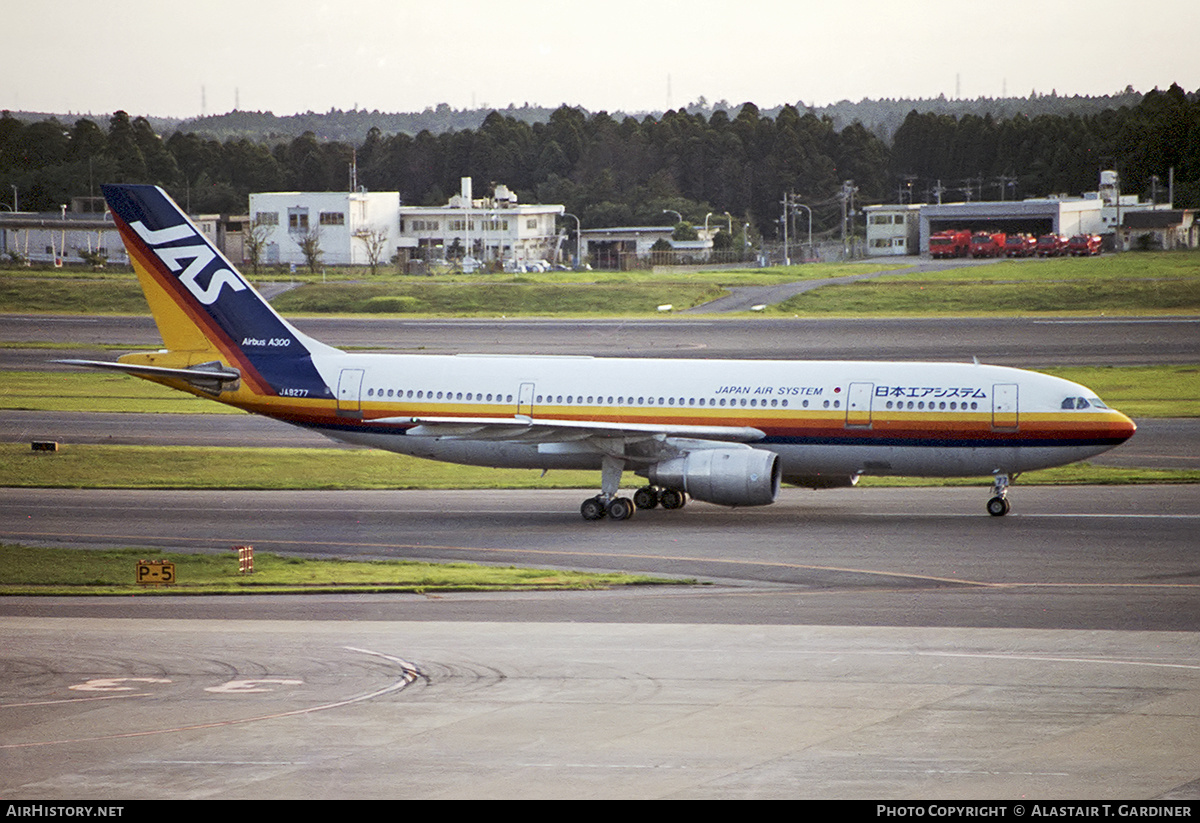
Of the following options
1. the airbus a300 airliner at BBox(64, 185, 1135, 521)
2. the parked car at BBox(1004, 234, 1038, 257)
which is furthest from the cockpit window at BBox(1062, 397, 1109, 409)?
the parked car at BBox(1004, 234, 1038, 257)

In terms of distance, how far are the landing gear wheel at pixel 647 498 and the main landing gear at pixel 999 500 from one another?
9.87 meters

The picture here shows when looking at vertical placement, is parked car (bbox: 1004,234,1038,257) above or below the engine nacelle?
above

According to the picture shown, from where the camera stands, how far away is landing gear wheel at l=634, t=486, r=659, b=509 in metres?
43.4

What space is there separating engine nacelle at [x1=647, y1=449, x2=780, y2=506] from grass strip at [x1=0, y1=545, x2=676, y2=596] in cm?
763

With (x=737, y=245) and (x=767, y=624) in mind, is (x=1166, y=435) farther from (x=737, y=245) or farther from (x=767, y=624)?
(x=737, y=245)

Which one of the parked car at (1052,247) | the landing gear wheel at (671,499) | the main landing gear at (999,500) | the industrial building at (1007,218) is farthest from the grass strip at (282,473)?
the industrial building at (1007,218)

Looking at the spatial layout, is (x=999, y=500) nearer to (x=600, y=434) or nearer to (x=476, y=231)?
(x=600, y=434)

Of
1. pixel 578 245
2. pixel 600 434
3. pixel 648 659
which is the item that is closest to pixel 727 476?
pixel 600 434

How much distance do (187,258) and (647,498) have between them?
1676 centimetres

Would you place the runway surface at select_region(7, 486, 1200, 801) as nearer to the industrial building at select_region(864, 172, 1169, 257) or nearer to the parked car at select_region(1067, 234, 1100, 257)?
the parked car at select_region(1067, 234, 1100, 257)

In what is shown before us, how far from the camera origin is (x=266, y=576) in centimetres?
3303

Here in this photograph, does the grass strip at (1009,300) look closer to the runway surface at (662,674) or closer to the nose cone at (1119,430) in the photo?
the nose cone at (1119,430)
